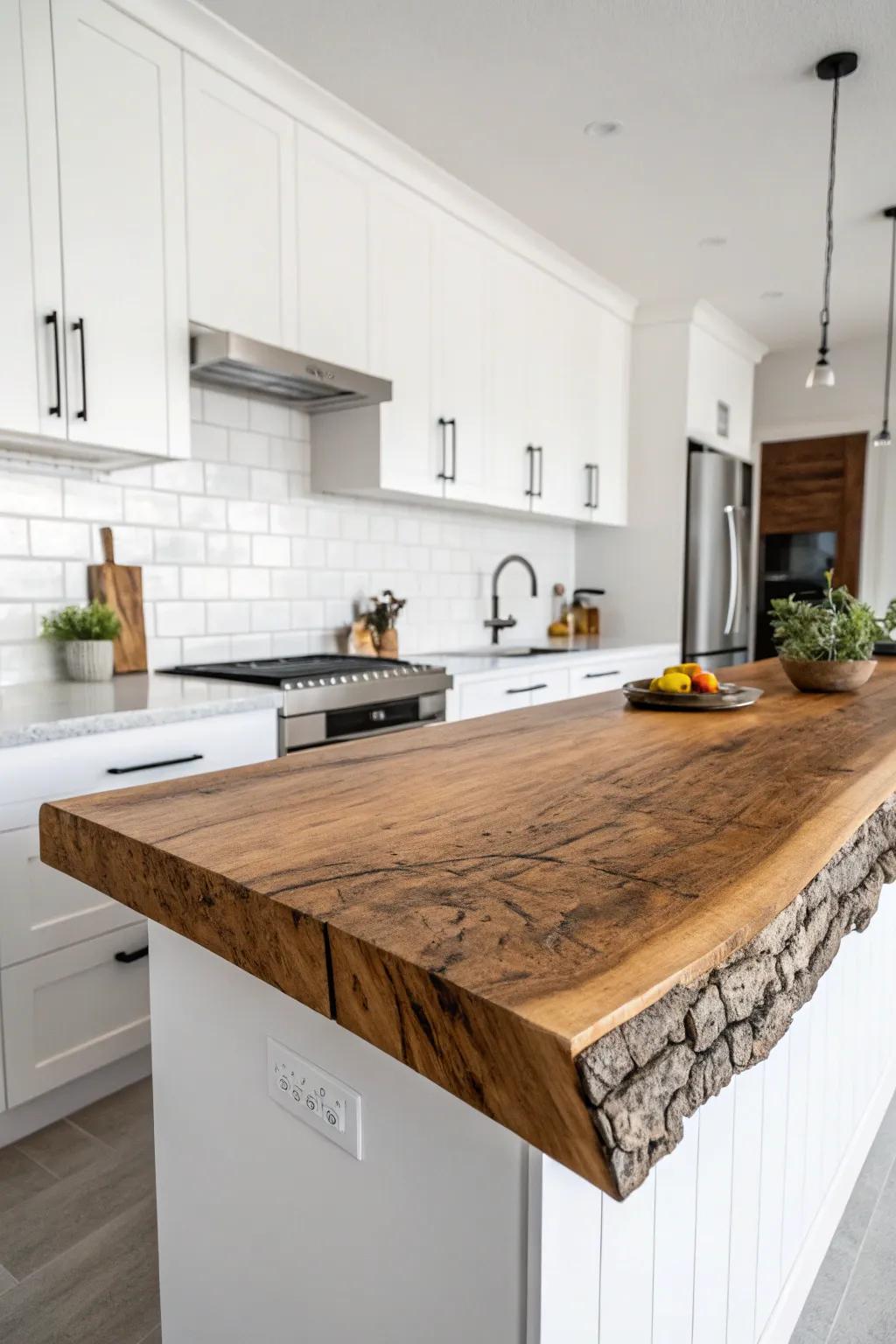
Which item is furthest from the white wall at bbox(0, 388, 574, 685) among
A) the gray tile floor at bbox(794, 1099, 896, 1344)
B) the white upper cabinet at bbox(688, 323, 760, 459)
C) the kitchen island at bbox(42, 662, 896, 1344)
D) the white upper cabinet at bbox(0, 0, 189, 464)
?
the gray tile floor at bbox(794, 1099, 896, 1344)

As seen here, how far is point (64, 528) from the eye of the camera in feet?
7.99

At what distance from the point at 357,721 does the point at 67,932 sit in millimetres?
950

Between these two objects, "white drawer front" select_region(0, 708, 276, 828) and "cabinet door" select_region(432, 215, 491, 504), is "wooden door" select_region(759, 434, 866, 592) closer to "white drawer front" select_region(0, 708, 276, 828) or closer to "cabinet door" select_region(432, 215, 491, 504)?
"cabinet door" select_region(432, 215, 491, 504)

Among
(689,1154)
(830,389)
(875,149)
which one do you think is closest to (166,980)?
(689,1154)

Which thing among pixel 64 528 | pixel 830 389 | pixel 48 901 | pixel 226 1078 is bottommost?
pixel 48 901

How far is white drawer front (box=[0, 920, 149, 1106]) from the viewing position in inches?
70.4

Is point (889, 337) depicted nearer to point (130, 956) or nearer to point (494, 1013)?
point (130, 956)

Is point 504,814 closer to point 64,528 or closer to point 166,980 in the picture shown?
point 166,980

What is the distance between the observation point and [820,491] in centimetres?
550

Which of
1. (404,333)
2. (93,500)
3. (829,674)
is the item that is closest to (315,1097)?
(829,674)

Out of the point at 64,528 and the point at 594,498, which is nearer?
the point at 64,528

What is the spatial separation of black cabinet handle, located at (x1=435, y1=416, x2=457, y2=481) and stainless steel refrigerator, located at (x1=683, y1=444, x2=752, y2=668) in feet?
5.77

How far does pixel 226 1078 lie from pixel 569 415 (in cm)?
372

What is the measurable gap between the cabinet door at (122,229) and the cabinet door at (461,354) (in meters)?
1.19
